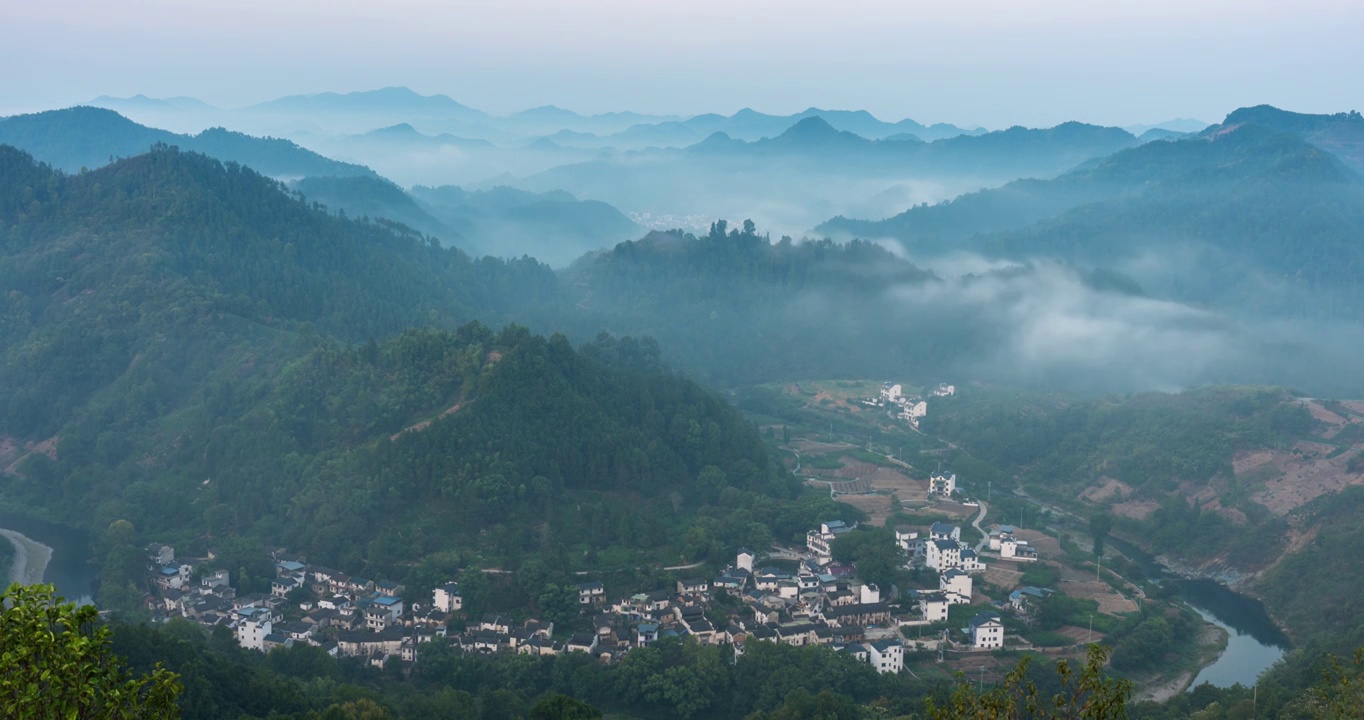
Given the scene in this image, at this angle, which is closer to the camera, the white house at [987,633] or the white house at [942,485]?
the white house at [987,633]

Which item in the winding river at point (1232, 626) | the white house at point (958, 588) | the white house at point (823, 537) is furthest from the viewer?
the white house at point (823, 537)

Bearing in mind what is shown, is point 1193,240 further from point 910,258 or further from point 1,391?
point 1,391

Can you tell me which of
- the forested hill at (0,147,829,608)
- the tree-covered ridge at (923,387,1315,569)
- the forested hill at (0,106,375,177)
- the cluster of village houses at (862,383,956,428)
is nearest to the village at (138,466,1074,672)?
the forested hill at (0,147,829,608)

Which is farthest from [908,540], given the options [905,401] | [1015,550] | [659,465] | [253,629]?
[905,401]

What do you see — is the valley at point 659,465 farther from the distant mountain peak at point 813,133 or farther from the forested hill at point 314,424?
the distant mountain peak at point 813,133

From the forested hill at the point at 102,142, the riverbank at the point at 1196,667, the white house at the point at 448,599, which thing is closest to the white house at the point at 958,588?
the riverbank at the point at 1196,667

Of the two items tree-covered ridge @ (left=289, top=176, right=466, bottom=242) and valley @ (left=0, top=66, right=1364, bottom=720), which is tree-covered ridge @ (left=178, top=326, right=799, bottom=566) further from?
tree-covered ridge @ (left=289, top=176, right=466, bottom=242)

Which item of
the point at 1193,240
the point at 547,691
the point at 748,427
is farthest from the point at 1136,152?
the point at 547,691
